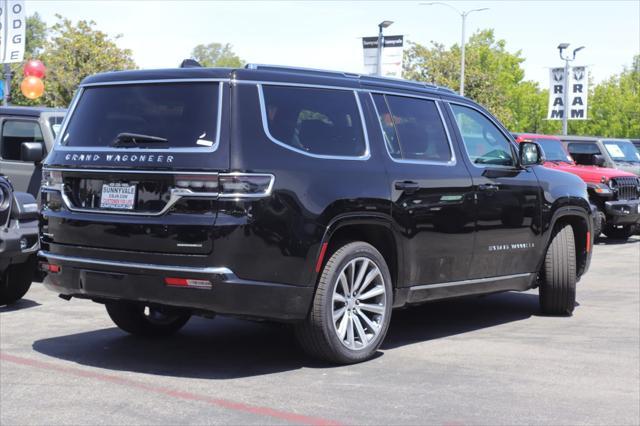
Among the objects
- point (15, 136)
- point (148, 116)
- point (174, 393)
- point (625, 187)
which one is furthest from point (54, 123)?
point (625, 187)

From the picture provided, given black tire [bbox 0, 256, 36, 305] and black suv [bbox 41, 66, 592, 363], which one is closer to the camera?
black suv [bbox 41, 66, 592, 363]

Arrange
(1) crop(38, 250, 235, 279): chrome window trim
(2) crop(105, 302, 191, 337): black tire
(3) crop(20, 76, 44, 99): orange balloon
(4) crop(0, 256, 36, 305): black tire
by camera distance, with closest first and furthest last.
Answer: (1) crop(38, 250, 235, 279): chrome window trim < (2) crop(105, 302, 191, 337): black tire < (4) crop(0, 256, 36, 305): black tire < (3) crop(20, 76, 44, 99): orange balloon

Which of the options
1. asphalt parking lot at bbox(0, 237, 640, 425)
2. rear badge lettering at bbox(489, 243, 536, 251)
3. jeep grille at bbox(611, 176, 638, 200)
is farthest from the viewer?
jeep grille at bbox(611, 176, 638, 200)

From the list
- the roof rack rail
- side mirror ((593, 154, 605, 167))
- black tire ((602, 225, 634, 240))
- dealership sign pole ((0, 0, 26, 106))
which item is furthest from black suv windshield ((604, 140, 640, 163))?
the roof rack rail

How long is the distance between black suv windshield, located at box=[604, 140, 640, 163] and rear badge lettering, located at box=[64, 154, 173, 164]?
52.6ft

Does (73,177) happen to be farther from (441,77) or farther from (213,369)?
(441,77)

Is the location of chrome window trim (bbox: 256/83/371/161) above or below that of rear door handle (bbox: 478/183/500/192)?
above

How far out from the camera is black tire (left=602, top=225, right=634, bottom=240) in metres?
19.5

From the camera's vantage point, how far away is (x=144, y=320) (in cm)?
768

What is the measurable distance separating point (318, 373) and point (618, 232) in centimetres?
1456

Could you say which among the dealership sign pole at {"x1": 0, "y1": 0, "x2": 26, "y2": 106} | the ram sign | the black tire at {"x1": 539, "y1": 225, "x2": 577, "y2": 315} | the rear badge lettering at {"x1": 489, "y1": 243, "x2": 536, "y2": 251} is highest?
the ram sign

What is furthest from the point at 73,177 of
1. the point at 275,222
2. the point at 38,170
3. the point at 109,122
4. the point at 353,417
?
the point at 38,170

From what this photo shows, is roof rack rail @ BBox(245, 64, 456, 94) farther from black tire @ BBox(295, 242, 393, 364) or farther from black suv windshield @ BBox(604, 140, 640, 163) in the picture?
black suv windshield @ BBox(604, 140, 640, 163)

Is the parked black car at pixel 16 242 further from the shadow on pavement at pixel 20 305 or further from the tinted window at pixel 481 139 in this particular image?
the tinted window at pixel 481 139
